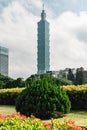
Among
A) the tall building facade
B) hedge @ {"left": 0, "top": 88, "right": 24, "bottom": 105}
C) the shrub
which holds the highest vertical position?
the tall building facade

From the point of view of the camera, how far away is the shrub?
1762 cm

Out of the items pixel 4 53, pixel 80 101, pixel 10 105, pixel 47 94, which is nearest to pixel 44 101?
pixel 47 94

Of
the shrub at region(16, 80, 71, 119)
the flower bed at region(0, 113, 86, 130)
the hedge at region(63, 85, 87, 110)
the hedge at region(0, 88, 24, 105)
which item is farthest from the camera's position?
the hedge at region(0, 88, 24, 105)

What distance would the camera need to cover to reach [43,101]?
17.8 m

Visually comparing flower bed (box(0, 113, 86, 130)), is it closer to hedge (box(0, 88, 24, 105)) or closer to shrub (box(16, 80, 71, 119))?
shrub (box(16, 80, 71, 119))

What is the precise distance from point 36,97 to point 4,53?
170 meters

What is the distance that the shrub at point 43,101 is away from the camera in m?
17.6

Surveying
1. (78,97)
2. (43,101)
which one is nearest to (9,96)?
(78,97)

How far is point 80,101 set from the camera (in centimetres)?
2159

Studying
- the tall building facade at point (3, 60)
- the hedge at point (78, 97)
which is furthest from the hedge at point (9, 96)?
the tall building facade at point (3, 60)

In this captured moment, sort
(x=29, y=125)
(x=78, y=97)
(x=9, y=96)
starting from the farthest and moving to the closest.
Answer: (x=9, y=96), (x=78, y=97), (x=29, y=125)

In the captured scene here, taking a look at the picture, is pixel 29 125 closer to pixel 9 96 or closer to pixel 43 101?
pixel 43 101

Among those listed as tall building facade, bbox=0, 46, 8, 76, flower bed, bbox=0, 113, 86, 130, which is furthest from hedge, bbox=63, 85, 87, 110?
tall building facade, bbox=0, 46, 8, 76

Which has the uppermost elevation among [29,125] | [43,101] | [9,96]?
[9,96]
